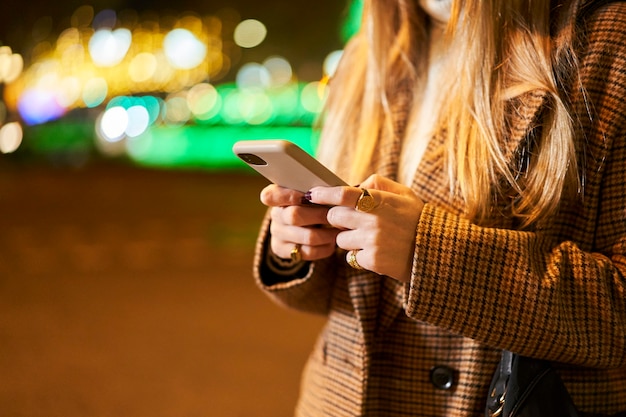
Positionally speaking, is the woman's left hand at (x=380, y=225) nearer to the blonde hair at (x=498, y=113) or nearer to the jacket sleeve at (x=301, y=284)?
the blonde hair at (x=498, y=113)

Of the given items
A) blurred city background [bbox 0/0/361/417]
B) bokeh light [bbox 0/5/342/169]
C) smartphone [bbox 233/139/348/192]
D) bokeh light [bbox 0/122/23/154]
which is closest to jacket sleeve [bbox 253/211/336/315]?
smartphone [bbox 233/139/348/192]

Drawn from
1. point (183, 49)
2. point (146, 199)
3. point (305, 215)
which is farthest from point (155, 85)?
point (305, 215)

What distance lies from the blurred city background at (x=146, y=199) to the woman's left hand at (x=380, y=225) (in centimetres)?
74

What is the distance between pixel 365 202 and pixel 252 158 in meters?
0.17

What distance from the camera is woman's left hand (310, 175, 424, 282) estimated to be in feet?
3.36

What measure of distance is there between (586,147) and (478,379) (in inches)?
15.2

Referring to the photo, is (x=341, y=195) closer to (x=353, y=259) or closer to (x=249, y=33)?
(x=353, y=259)

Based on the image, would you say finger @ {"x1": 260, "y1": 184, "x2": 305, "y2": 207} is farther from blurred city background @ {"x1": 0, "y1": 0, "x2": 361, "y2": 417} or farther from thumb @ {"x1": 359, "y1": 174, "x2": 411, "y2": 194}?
blurred city background @ {"x1": 0, "y1": 0, "x2": 361, "y2": 417}

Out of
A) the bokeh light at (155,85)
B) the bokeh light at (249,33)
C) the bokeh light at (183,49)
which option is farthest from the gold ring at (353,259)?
the bokeh light at (183,49)

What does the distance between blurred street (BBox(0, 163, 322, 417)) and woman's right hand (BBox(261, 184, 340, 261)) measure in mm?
2042

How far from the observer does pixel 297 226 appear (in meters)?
1.21

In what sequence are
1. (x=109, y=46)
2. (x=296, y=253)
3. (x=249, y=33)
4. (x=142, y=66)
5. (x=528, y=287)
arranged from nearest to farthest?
1. (x=528, y=287)
2. (x=296, y=253)
3. (x=249, y=33)
4. (x=109, y=46)
5. (x=142, y=66)

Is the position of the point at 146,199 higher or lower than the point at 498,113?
lower

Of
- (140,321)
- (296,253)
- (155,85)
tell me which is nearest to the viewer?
(296,253)
